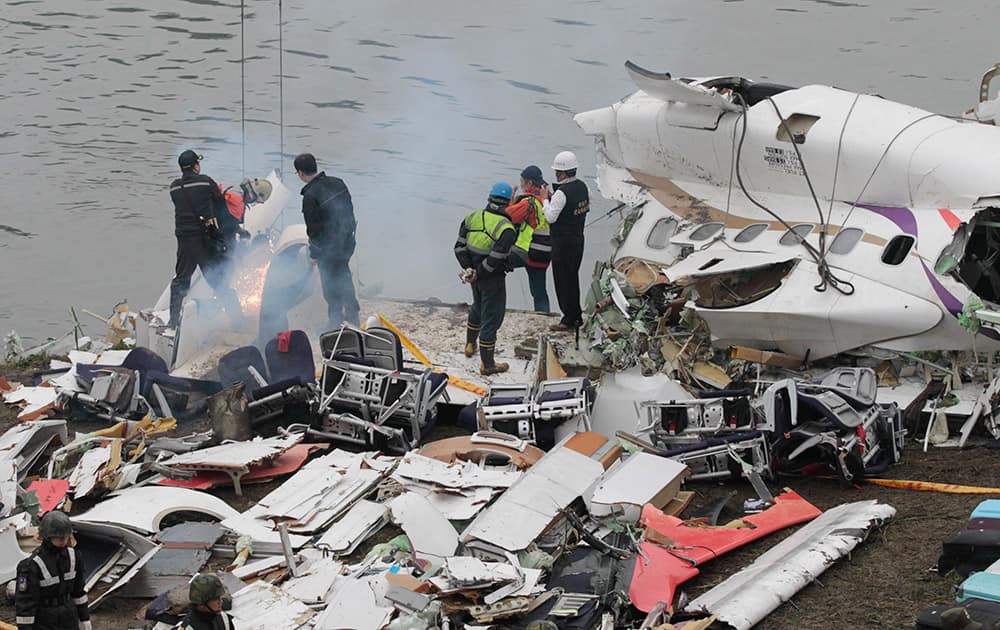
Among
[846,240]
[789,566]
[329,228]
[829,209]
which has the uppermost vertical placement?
[829,209]

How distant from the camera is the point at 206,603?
240 inches

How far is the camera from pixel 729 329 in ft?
36.4

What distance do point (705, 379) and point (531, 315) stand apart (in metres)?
3.67

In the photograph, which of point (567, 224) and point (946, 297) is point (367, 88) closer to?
point (567, 224)

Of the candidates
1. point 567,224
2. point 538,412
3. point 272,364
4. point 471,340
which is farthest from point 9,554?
point 567,224

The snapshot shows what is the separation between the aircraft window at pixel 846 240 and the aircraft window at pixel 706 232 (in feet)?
4.99

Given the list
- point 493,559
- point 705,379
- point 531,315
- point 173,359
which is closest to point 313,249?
point 173,359

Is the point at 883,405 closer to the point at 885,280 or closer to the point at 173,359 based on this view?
the point at 885,280

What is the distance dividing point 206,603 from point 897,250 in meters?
6.98

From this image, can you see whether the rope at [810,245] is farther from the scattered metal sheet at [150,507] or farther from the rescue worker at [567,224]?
the scattered metal sheet at [150,507]

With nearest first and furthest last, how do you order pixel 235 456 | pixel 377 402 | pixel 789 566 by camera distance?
pixel 789 566, pixel 235 456, pixel 377 402

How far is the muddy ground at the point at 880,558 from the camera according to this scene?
7.08m

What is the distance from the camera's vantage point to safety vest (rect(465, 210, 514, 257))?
12055 millimetres

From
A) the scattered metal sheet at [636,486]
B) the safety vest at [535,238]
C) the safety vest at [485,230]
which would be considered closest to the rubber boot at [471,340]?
the safety vest at [485,230]
